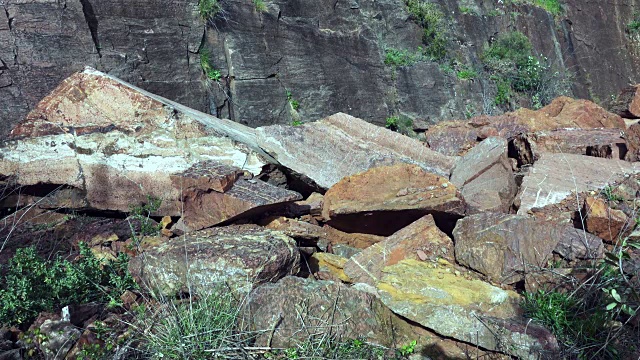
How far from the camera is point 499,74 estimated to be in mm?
12000

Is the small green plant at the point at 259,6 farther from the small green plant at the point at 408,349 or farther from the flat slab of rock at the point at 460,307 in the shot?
the small green plant at the point at 408,349

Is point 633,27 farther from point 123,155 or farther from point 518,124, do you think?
point 123,155

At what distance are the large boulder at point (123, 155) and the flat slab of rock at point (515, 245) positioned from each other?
1426 millimetres

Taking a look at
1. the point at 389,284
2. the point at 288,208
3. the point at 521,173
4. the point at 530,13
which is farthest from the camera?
the point at 530,13

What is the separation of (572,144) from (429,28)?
17.8ft

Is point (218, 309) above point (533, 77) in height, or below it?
above

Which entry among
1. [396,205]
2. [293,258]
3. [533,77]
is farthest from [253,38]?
[533,77]

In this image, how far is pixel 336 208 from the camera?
481 cm

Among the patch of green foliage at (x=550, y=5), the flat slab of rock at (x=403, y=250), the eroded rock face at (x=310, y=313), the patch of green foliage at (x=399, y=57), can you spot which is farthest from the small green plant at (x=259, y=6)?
the patch of green foliage at (x=550, y=5)

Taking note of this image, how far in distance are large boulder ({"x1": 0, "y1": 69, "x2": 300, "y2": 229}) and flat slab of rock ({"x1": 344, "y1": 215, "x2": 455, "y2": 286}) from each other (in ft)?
2.64

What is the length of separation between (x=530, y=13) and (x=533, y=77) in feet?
7.68

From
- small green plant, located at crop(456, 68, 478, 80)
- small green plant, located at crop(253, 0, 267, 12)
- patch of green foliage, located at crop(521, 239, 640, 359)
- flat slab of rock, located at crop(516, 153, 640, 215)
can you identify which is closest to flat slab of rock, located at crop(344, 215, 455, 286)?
patch of green foliage, located at crop(521, 239, 640, 359)

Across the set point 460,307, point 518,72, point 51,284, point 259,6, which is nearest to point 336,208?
point 460,307

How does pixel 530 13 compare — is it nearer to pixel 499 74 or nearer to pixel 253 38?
pixel 499 74
